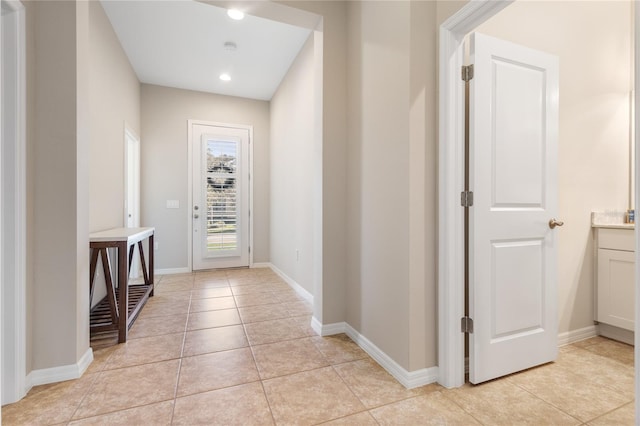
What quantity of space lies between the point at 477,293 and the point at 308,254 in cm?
185

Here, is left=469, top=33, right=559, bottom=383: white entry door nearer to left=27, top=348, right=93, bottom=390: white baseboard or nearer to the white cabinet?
the white cabinet

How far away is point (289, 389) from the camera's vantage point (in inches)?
64.0

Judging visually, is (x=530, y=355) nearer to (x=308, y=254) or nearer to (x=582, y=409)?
(x=582, y=409)

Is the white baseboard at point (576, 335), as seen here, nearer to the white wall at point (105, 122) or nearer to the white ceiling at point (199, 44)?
the white ceiling at point (199, 44)

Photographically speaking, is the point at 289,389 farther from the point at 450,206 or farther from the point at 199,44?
the point at 199,44

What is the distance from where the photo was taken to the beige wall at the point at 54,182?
5.39 feet

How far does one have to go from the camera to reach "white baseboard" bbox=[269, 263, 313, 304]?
320 centimetres

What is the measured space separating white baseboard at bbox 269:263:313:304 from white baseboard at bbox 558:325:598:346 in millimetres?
2064

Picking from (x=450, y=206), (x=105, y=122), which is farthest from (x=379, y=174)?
(x=105, y=122)

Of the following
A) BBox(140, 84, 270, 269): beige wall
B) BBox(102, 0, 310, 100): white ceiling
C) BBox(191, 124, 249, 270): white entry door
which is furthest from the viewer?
BBox(191, 124, 249, 270): white entry door

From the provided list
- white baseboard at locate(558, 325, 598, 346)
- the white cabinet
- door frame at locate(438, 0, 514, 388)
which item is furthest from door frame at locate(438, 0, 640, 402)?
the white cabinet

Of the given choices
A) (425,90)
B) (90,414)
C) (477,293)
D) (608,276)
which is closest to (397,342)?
(477,293)

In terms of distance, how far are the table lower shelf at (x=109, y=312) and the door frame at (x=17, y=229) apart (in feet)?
2.24

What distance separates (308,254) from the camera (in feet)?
10.5
